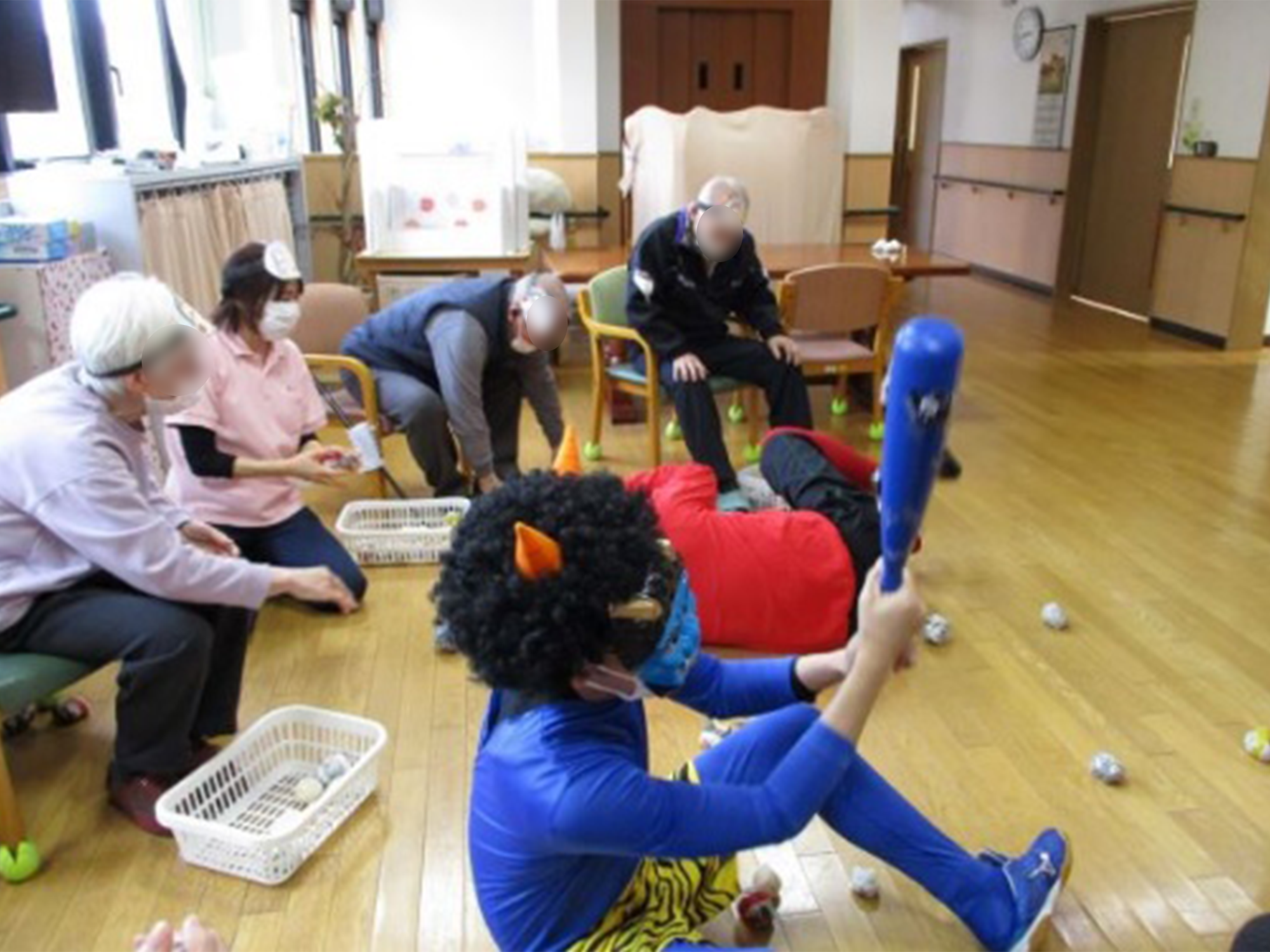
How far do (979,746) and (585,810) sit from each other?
1397mm

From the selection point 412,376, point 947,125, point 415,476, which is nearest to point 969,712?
point 412,376

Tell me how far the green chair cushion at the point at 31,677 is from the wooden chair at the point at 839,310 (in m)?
2.77

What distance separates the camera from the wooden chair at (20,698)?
177 cm

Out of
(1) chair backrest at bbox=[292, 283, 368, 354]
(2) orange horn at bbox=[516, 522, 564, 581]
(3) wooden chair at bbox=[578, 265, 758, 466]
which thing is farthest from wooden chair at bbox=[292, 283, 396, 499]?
(2) orange horn at bbox=[516, 522, 564, 581]

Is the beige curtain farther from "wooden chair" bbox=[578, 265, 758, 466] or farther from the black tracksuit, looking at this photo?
the black tracksuit

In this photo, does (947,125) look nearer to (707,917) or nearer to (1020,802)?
(1020,802)

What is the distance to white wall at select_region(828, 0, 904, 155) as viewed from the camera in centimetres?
609

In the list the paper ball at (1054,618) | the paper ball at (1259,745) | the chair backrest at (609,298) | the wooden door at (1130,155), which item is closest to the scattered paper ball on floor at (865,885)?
the paper ball at (1259,745)

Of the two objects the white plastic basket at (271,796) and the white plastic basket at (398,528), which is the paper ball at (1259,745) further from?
the white plastic basket at (398,528)

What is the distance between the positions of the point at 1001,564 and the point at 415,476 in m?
2.06

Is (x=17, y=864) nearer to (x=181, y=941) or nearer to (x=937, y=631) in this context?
(x=181, y=941)

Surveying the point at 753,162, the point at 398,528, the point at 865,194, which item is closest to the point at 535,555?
the point at 398,528

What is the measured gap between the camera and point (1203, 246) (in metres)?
6.19

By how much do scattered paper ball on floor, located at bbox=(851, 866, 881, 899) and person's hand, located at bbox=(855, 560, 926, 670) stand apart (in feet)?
2.74
